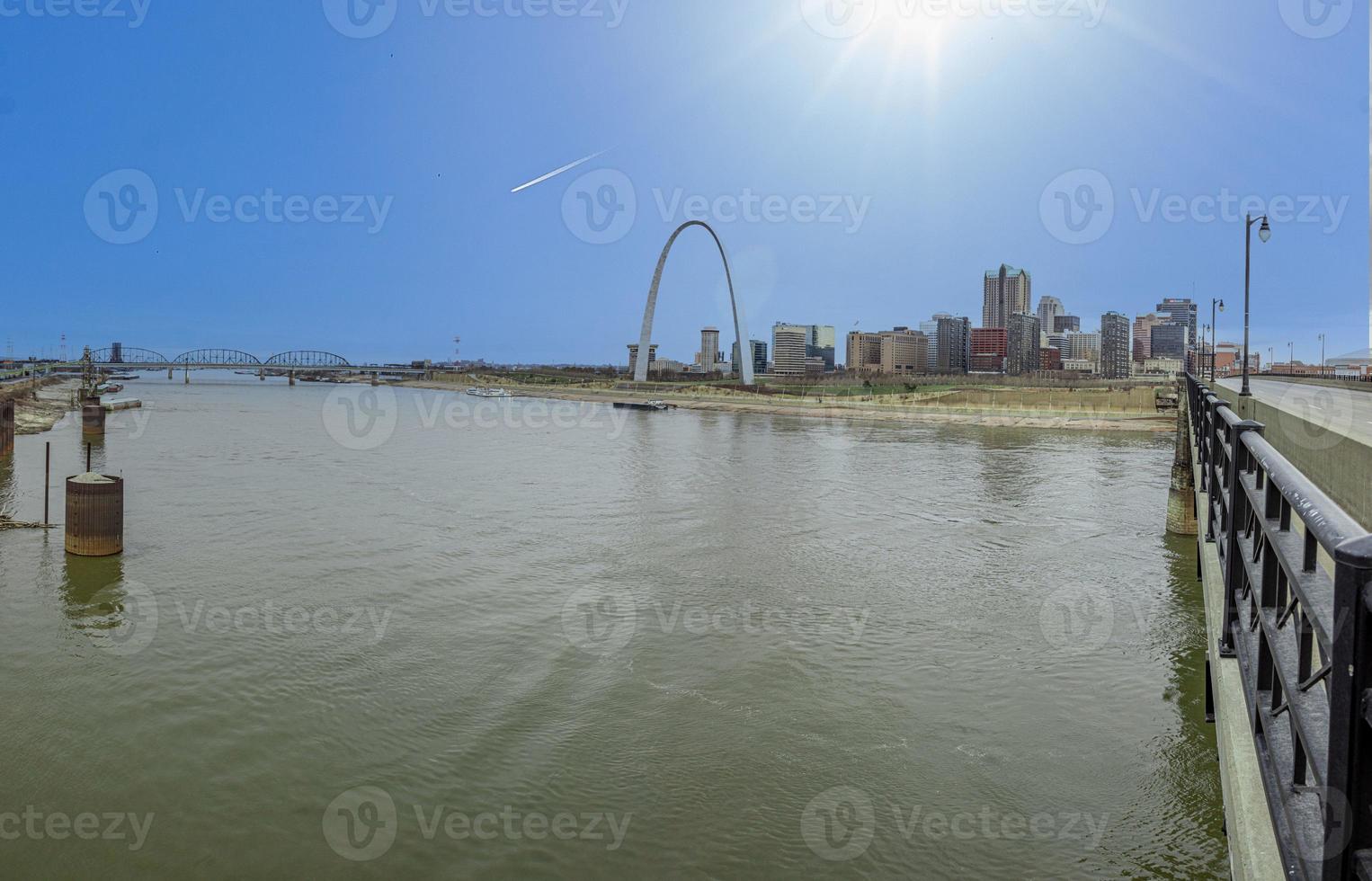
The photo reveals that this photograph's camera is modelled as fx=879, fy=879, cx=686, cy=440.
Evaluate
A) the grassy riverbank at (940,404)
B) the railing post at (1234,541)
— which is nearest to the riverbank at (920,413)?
the grassy riverbank at (940,404)

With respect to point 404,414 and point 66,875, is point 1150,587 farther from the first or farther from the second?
point 404,414

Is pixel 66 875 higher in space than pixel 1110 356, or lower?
lower

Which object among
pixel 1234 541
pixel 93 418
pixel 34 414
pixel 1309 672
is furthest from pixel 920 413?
pixel 1309 672

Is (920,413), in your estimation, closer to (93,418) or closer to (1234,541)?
(93,418)

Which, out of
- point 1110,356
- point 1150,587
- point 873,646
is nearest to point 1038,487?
point 1150,587

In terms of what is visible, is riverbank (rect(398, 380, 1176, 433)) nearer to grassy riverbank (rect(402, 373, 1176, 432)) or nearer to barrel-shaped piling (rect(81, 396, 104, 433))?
grassy riverbank (rect(402, 373, 1176, 432))

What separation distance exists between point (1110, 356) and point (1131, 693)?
21035 cm

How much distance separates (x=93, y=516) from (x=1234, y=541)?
19.6 meters

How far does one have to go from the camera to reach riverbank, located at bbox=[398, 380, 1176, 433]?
71894 millimetres

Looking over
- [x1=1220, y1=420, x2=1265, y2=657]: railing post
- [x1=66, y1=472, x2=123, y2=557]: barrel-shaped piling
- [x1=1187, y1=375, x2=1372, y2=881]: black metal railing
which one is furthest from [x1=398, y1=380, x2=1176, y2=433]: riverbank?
[x1=1187, y1=375, x2=1372, y2=881]: black metal railing

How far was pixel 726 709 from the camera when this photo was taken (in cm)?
1070

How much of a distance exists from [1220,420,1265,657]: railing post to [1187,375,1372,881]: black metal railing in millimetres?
214

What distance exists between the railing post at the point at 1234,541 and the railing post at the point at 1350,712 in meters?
2.99

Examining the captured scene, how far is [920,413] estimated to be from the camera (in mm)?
86750
